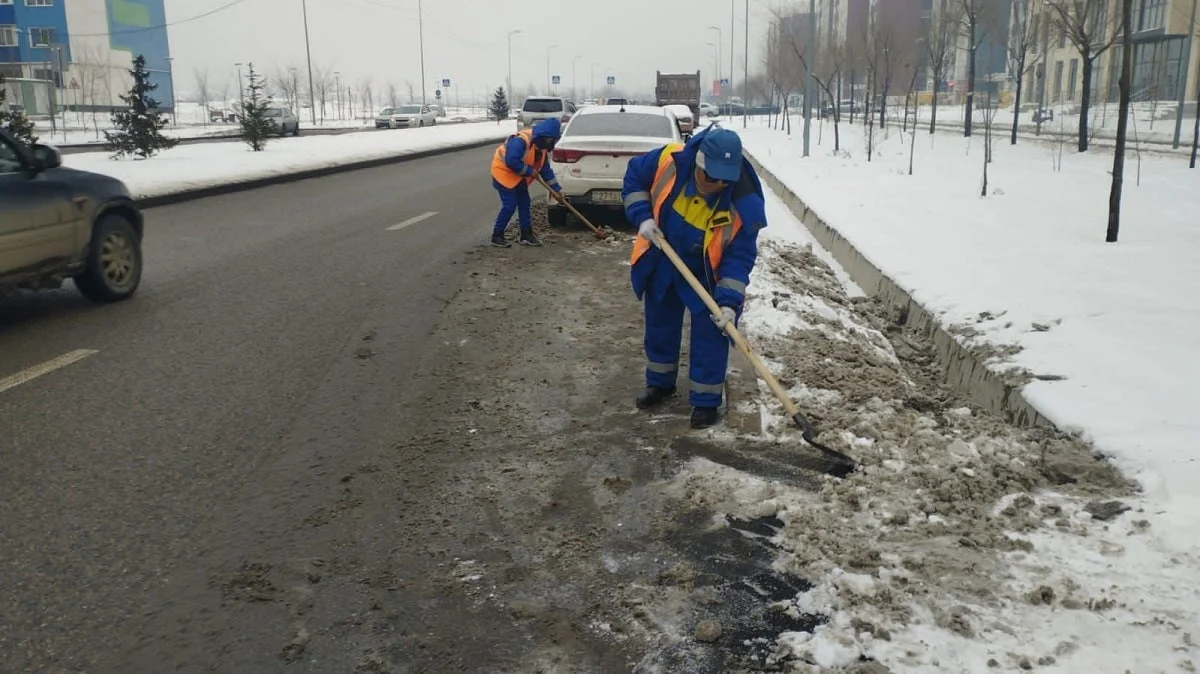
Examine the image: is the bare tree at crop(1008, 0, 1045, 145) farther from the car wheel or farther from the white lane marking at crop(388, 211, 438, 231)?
the car wheel

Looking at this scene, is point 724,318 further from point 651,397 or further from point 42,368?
point 42,368

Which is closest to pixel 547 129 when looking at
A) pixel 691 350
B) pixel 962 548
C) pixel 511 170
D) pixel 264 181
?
pixel 511 170

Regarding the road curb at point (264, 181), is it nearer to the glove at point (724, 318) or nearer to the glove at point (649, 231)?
the glove at point (649, 231)

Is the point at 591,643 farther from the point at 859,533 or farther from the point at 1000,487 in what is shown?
the point at 1000,487

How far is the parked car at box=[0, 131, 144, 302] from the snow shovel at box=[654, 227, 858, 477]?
4317mm

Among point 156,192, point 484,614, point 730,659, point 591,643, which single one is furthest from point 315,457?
point 156,192

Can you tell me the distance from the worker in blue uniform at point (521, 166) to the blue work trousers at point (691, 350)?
16.0 ft

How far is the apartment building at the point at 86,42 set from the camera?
6375 cm

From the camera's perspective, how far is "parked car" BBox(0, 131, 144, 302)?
237 inches

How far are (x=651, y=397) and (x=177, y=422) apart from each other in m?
2.38

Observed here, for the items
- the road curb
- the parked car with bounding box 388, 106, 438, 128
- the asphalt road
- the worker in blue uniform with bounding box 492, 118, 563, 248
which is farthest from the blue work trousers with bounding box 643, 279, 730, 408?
the parked car with bounding box 388, 106, 438, 128

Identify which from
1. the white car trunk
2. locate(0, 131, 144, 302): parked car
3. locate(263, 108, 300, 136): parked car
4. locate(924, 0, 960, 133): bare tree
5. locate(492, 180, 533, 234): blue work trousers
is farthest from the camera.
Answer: locate(263, 108, 300, 136): parked car

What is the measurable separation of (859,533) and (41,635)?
272 centimetres

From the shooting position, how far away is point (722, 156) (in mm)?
4293
